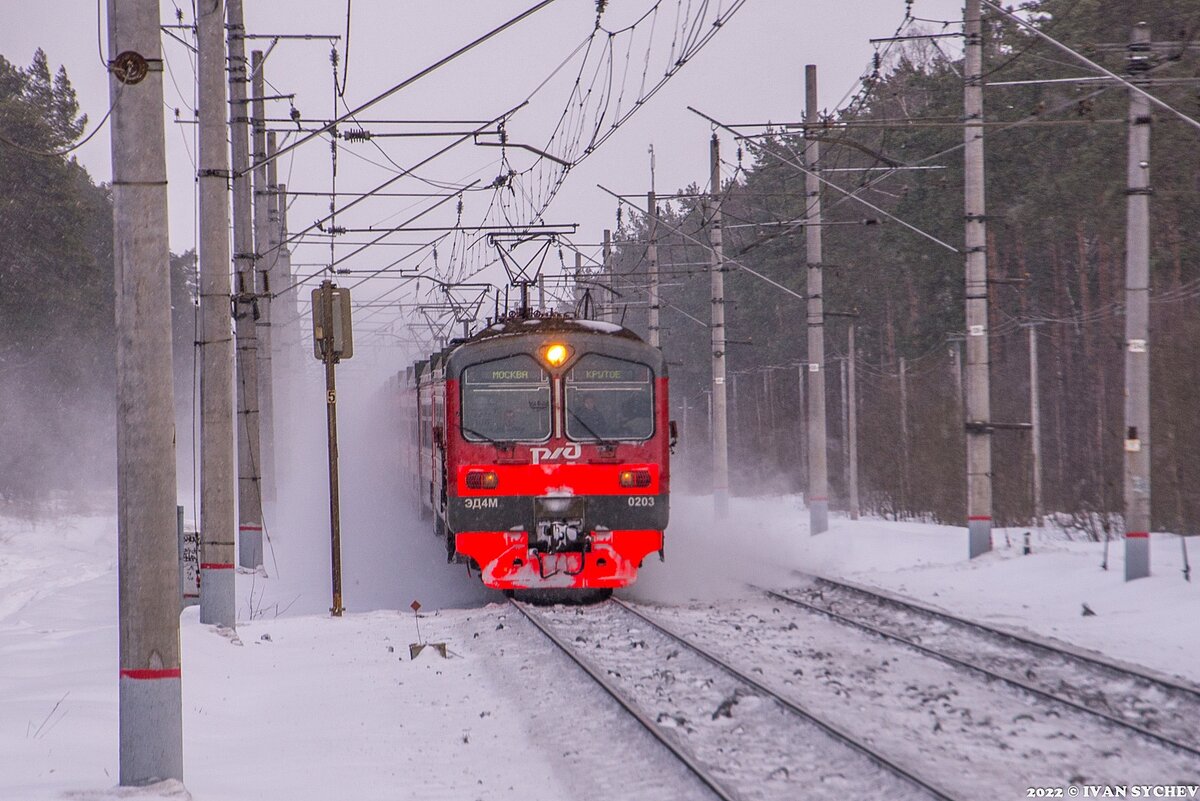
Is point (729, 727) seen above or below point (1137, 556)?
below

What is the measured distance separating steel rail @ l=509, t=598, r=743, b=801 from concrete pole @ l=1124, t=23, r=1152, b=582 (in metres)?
6.43

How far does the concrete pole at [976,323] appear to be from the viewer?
17.3 m

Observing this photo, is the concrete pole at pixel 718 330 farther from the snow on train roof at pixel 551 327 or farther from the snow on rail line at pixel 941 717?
the snow on rail line at pixel 941 717

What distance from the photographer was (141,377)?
649 cm

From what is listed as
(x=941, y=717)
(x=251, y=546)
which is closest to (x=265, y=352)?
(x=251, y=546)

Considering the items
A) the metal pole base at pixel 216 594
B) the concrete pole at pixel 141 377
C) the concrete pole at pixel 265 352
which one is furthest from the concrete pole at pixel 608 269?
the concrete pole at pixel 141 377

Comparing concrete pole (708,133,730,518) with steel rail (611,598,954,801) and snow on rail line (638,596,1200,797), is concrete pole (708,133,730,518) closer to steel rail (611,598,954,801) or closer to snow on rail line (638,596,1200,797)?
snow on rail line (638,596,1200,797)

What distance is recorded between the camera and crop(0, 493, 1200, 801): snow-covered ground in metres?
7.59

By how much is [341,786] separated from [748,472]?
41.4 m

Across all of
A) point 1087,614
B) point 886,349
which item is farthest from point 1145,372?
point 886,349

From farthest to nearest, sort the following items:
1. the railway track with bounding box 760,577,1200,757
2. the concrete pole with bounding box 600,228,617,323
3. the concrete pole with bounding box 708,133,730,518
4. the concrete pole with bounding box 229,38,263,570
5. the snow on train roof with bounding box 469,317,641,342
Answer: the concrete pole with bounding box 600,228,617,323 → the concrete pole with bounding box 708,133,730,518 → the concrete pole with bounding box 229,38,263,570 → the snow on train roof with bounding box 469,317,641,342 → the railway track with bounding box 760,577,1200,757

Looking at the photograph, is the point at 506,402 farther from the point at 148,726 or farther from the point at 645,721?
the point at 148,726

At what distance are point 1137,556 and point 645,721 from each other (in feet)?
26.3

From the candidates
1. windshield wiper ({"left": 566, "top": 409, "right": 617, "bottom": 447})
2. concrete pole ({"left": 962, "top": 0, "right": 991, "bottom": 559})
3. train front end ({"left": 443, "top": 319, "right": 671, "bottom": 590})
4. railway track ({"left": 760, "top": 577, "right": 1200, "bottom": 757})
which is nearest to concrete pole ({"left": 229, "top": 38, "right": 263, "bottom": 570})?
train front end ({"left": 443, "top": 319, "right": 671, "bottom": 590})
